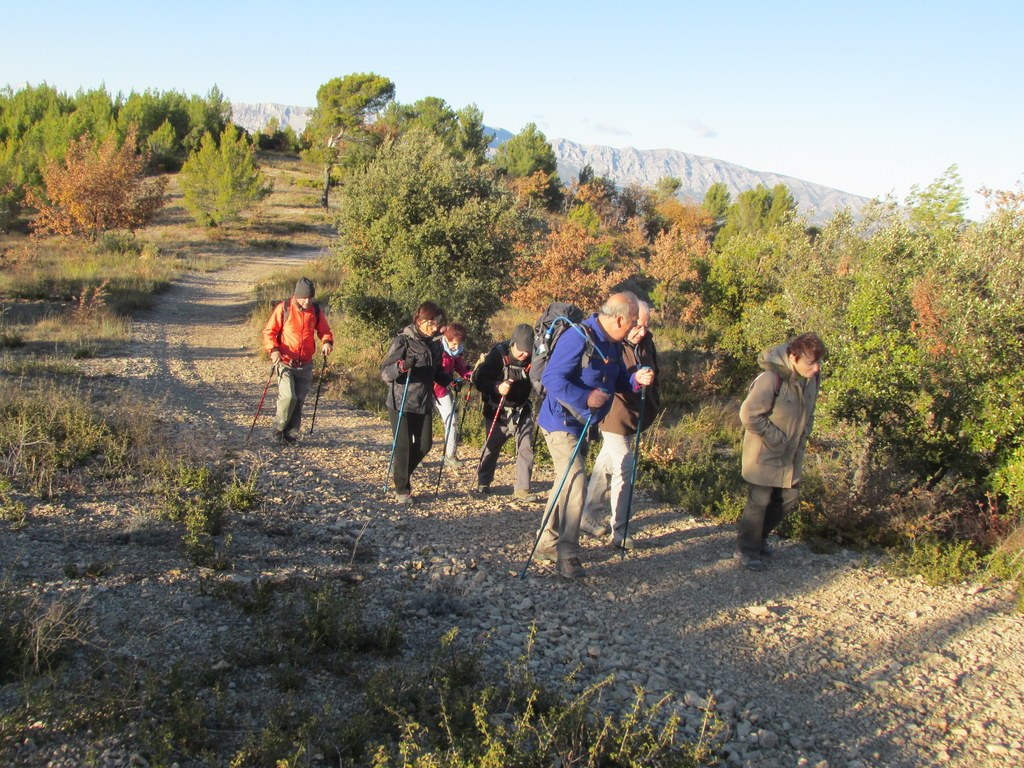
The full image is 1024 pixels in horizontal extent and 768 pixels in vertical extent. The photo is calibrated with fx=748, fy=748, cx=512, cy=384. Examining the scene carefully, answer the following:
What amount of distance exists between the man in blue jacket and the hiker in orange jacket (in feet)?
12.4

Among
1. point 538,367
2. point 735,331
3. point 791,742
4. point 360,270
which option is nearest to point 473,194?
point 360,270

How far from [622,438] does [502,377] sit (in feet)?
5.98

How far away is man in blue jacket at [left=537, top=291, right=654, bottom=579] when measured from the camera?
5.67m

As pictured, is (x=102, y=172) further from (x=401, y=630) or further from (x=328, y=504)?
(x=401, y=630)

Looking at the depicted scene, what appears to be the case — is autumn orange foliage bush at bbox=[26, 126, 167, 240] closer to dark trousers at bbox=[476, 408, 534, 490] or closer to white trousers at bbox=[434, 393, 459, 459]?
white trousers at bbox=[434, 393, 459, 459]

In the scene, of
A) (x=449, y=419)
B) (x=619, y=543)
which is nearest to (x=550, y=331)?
(x=619, y=543)

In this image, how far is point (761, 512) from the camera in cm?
646

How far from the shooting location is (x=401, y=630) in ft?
15.6

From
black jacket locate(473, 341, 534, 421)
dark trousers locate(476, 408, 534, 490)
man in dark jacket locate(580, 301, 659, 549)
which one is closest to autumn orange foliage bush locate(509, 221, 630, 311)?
black jacket locate(473, 341, 534, 421)

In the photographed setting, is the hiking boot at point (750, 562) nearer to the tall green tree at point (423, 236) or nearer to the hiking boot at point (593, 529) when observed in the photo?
the hiking boot at point (593, 529)

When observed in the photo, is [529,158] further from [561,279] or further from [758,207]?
[561,279]

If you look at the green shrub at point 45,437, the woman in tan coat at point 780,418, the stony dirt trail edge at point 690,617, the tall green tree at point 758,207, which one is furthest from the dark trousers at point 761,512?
the tall green tree at point 758,207

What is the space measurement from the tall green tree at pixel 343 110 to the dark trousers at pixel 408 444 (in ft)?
144

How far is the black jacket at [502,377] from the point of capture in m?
7.68
